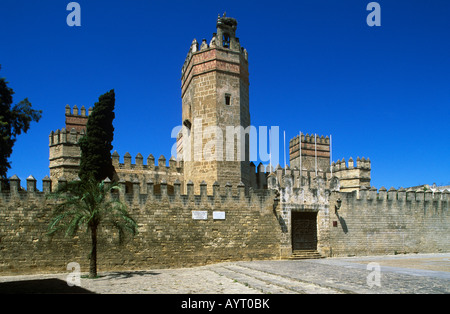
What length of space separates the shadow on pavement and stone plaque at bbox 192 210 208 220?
20.5ft

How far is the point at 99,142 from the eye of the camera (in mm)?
21516

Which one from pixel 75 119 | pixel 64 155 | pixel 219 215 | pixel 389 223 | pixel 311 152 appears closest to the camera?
pixel 219 215

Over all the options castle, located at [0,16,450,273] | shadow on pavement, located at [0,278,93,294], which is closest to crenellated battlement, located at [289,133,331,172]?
castle, located at [0,16,450,273]

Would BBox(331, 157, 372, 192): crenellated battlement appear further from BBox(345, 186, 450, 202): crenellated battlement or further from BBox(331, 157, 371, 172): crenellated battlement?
BBox(345, 186, 450, 202): crenellated battlement

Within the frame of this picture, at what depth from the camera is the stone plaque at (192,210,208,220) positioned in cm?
1739

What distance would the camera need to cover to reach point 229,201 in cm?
1803

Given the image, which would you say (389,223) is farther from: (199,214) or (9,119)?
(9,119)

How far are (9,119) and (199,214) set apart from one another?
15.8 m

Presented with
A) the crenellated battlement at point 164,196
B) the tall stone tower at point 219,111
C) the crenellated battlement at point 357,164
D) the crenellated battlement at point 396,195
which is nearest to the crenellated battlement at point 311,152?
the crenellated battlement at point 357,164

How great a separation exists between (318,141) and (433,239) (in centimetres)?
1595

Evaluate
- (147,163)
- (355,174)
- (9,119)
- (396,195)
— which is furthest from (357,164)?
(9,119)

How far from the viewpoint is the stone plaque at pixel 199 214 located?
1739 cm

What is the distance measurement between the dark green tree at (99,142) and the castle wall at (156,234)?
532 centimetres
